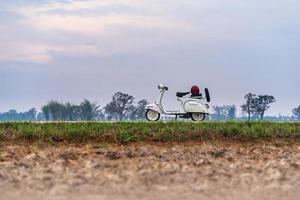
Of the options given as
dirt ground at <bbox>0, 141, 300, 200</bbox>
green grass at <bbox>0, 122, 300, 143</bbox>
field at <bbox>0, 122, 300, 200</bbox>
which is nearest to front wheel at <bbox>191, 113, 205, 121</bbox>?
green grass at <bbox>0, 122, 300, 143</bbox>

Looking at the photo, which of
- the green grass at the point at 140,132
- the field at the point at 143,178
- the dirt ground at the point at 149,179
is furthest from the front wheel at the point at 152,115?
the dirt ground at the point at 149,179

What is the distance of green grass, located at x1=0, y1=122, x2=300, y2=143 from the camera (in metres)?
14.9

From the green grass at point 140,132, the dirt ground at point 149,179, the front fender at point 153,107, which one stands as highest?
the front fender at point 153,107

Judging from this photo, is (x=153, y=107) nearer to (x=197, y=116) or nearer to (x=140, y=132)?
(x=197, y=116)

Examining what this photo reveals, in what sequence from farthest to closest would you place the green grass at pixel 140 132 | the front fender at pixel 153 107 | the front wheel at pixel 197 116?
the front wheel at pixel 197 116 < the front fender at pixel 153 107 < the green grass at pixel 140 132

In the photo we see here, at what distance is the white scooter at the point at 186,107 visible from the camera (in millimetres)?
20406

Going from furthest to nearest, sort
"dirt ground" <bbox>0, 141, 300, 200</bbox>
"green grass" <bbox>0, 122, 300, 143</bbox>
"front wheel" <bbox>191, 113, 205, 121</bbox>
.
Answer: "front wheel" <bbox>191, 113, 205, 121</bbox> → "green grass" <bbox>0, 122, 300, 143</bbox> → "dirt ground" <bbox>0, 141, 300, 200</bbox>

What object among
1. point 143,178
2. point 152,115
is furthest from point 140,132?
point 143,178

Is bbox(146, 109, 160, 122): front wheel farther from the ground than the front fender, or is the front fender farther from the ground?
the front fender

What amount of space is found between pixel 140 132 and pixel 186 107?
17.7 ft

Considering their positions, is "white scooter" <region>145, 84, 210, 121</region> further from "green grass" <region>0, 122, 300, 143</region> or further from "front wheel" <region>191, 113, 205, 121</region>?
"green grass" <region>0, 122, 300, 143</region>

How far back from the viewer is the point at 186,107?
2042 centimetres

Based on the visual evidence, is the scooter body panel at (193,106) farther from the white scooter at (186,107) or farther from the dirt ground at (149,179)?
the dirt ground at (149,179)

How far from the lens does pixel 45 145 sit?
14078mm
